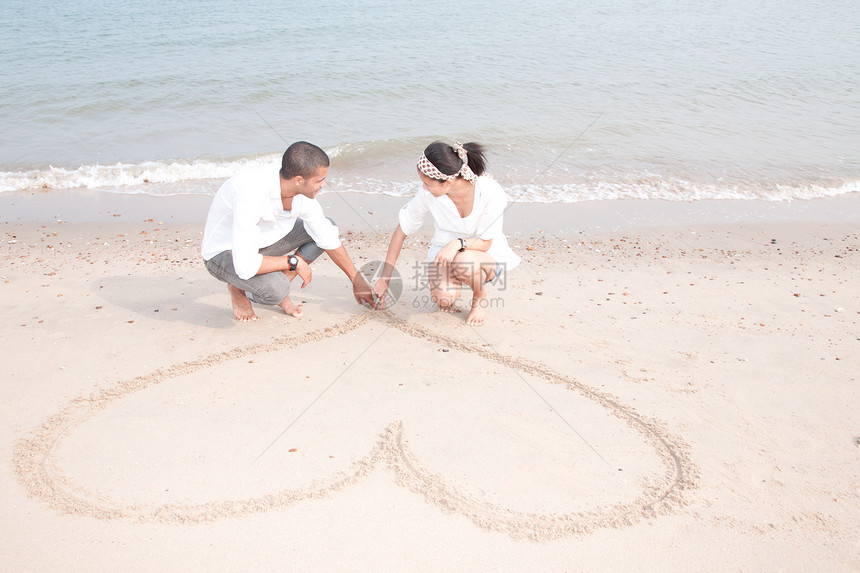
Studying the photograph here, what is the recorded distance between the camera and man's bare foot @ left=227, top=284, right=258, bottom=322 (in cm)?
396

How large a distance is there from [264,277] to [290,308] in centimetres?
38

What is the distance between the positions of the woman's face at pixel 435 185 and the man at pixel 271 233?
0.56 metres

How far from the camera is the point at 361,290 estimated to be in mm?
4012

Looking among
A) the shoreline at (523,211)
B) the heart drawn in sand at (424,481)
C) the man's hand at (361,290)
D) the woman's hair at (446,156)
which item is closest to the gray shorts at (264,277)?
the man's hand at (361,290)

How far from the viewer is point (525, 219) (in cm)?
606

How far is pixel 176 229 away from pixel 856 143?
8388 millimetres

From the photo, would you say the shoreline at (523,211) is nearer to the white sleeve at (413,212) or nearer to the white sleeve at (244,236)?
the white sleeve at (413,212)

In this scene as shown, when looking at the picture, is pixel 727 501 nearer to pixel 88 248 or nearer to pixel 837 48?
pixel 88 248

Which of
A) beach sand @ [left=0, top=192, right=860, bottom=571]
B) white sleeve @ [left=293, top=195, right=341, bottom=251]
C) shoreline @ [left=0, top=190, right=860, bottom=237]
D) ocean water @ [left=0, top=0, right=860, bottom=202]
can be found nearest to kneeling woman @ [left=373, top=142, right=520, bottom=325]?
beach sand @ [left=0, top=192, right=860, bottom=571]

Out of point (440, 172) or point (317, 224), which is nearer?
point (440, 172)

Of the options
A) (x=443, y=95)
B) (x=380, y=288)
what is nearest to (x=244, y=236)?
(x=380, y=288)

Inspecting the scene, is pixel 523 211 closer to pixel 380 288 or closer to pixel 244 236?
pixel 380 288

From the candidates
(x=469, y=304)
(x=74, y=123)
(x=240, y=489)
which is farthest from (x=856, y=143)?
(x=74, y=123)

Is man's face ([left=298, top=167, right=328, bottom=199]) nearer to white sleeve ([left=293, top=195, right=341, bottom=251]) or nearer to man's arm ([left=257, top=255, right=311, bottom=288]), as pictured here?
white sleeve ([left=293, top=195, right=341, bottom=251])
